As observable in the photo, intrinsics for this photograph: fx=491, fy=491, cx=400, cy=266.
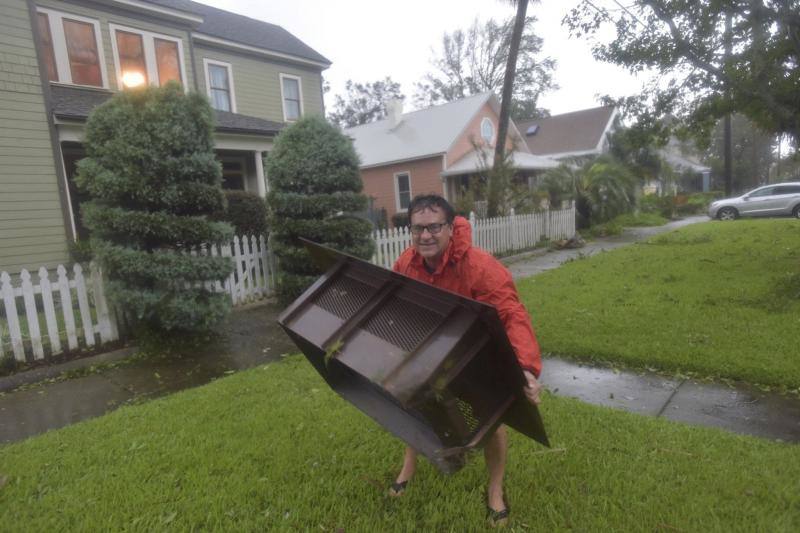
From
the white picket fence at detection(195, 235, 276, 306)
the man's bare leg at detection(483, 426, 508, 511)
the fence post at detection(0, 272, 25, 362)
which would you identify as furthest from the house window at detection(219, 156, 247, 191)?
the man's bare leg at detection(483, 426, 508, 511)

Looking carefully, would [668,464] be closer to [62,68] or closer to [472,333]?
[472,333]

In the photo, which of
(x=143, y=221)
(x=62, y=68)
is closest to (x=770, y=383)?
(x=143, y=221)

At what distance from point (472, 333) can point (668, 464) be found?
6.07ft

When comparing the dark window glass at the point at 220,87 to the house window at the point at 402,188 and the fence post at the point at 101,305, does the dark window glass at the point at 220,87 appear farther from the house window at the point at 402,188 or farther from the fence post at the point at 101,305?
the fence post at the point at 101,305

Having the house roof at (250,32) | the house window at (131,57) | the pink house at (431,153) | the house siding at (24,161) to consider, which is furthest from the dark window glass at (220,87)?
the pink house at (431,153)

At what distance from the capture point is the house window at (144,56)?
1159 centimetres

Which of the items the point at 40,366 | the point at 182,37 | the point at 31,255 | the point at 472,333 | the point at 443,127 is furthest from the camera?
the point at 443,127

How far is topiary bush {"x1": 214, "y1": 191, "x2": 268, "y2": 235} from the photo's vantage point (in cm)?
1073

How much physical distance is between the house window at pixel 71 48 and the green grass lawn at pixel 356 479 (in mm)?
10177

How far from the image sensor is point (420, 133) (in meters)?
23.1

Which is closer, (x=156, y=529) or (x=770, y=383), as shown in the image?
(x=156, y=529)

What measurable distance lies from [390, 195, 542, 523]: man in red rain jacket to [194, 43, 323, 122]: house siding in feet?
41.8

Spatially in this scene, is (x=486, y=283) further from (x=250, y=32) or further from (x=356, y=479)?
(x=250, y=32)

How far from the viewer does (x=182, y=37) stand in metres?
12.6
